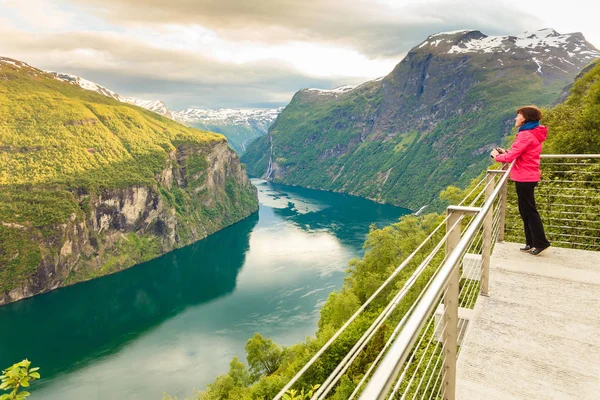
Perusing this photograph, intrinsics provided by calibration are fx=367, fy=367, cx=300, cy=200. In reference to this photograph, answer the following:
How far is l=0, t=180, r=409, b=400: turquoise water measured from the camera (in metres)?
47.7

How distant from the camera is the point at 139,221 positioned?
126625mm

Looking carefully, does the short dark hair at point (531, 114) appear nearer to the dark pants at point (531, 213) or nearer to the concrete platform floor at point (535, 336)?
the dark pants at point (531, 213)

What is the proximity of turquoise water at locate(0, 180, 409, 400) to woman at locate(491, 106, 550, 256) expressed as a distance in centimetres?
4625

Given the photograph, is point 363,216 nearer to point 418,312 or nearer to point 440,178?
point 440,178

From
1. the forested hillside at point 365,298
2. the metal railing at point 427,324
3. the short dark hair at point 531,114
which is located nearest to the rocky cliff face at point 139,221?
the forested hillside at point 365,298

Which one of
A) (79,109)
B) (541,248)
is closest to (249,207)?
(79,109)

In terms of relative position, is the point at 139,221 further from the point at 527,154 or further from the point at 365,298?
the point at 527,154

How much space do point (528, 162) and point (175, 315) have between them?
68154mm

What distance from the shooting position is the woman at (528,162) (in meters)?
6.44

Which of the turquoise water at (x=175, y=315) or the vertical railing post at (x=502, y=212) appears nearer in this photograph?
the vertical railing post at (x=502, y=212)

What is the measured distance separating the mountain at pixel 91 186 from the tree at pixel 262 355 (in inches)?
2985

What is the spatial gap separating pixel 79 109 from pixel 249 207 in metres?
79.2

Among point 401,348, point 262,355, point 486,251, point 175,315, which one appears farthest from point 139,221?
point 401,348

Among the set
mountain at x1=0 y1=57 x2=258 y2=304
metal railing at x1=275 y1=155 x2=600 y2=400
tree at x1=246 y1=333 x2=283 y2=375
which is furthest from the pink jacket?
mountain at x1=0 y1=57 x2=258 y2=304
